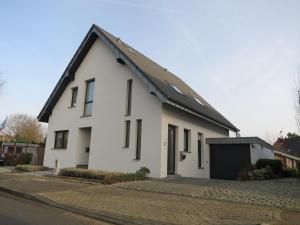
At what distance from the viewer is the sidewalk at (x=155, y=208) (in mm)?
6379

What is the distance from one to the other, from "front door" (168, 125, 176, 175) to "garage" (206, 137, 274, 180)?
440cm

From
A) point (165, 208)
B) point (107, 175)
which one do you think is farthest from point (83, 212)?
point (107, 175)

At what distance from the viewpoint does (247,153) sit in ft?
60.7

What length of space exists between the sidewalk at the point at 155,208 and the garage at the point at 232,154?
10.4 meters

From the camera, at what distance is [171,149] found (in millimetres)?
16172

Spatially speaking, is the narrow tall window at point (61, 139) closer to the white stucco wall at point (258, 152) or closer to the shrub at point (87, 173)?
the shrub at point (87, 173)

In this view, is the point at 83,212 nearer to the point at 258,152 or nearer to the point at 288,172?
the point at 288,172

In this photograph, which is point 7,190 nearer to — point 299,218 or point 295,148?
point 299,218

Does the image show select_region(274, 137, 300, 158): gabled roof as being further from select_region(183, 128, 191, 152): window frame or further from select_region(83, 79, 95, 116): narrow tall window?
select_region(83, 79, 95, 116): narrow tall window

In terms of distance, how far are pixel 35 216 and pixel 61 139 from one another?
14.4 m

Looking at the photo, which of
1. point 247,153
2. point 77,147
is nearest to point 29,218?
point 77,147

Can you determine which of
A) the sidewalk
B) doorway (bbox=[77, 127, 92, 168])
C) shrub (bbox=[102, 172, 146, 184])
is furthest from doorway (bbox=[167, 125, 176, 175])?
the sidewalk

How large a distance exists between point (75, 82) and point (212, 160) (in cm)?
1100

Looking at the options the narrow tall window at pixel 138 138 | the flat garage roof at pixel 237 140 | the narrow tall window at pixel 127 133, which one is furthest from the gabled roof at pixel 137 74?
the narrow tall window at pixel 127 133
